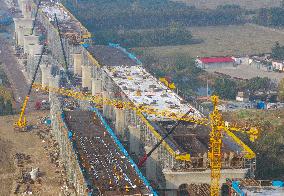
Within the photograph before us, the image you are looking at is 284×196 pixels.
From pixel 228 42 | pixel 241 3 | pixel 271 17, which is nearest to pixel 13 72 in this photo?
pixel 228 42

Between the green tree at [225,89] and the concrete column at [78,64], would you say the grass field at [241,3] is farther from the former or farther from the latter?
the green tree at [225,89]

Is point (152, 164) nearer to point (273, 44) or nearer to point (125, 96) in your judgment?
point (125, 96)

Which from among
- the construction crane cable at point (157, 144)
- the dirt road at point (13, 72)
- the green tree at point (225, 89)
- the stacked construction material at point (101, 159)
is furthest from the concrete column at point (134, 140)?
the green tree at point (225, 89)

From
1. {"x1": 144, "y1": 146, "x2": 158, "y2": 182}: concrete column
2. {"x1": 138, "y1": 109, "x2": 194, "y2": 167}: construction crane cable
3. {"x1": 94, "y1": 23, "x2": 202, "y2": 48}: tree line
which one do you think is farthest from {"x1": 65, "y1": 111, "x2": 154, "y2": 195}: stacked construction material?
{"x1": 94, "y1": 23, "x2": 202, "y2": 48}: tree line

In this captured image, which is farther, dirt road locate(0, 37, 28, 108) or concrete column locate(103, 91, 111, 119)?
dirt road locate(0, 37, 28, 108)

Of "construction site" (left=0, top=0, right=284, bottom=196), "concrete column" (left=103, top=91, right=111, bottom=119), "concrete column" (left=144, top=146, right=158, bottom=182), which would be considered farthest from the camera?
"concrete column" (left=103, top=91, right=111, bottom=119)

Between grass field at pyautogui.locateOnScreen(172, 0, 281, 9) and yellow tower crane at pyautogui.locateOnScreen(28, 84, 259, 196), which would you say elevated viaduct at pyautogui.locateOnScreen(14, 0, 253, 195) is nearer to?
yellow tower crane at pyautogui.locateOnScreen(28, 84, 259, 196)
